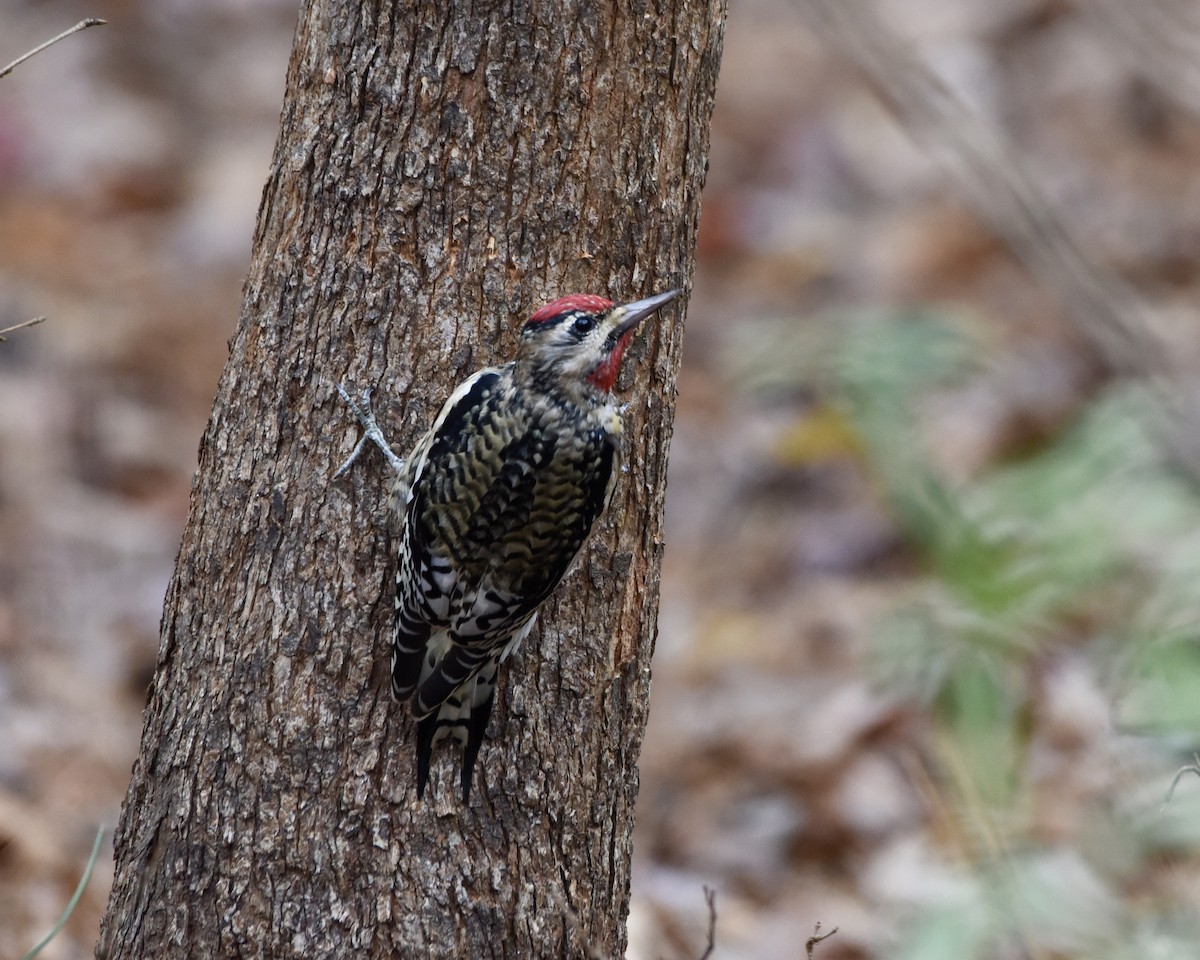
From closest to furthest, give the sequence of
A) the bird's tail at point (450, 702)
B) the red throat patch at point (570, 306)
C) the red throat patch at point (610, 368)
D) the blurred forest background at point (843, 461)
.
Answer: the blurred forest background at point (843, 461) < the bird's tail at point (450, 702) < the red throat patch at point (570, 306) < the red throat patch at point (610, 368)

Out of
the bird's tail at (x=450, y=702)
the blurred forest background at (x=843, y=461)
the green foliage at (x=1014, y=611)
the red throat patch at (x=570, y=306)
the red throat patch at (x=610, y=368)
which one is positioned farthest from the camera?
the red throat patch at (x=610, y=368)

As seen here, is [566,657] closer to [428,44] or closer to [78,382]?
[428,44]

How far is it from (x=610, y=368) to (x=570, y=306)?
0.35 meters

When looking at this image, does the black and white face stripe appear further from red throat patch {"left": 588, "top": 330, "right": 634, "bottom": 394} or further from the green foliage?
the green foliage

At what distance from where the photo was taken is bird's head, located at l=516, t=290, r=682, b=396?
311 cm

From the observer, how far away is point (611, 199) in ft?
10.2

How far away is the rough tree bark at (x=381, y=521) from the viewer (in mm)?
3018

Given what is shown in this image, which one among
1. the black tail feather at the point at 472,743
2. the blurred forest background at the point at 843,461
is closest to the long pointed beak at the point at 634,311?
the blurred forest background at the point at 843,461

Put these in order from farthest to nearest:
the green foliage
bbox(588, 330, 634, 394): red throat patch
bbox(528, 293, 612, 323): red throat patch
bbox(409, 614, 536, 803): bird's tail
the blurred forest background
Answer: bbox(588, 330, 634, 394): red throat patch → bbox(528, 293, 612, 323): red throat patch → bbox(409, 614, 536, 803): bird's tail → the blurred forest background → the green foliage

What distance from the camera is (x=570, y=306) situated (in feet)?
10.1

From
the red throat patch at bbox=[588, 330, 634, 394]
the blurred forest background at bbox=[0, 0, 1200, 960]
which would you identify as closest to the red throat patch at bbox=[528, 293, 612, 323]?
the red throat patch at bbox=[588, 330, 634, 394]

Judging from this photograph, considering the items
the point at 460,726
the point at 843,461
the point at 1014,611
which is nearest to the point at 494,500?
the point at 460,726

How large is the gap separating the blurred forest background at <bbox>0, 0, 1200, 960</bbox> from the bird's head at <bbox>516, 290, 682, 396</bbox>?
0.99 feet

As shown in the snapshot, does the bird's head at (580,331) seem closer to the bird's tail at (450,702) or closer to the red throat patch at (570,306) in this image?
the red throat patch at (570,306)
